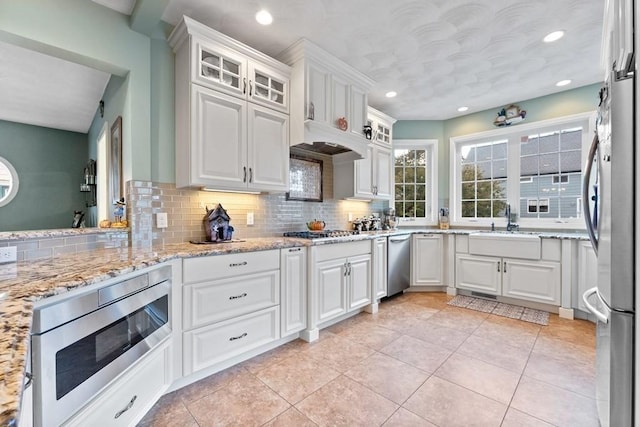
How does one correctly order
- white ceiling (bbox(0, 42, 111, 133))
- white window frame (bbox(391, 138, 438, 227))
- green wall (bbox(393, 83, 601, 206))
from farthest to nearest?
white window frame (bbox(391, 138, 438, 227))
green wall (bbox(393, 83, 601, 206))
white ceiling (bbox(0, 42, 111, 133))

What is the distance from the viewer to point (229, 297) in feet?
6.52

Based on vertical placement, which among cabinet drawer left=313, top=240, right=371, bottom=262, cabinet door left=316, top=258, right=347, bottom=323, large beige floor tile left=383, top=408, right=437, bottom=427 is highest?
cabinet drawer left=313, top=240, right=371, bottom=262

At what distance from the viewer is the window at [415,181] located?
14.9 ft

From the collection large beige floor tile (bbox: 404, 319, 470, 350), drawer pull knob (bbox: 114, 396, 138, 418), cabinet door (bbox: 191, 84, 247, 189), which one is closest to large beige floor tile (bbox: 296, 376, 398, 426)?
drawer pull knob (bbox: 114, 396, 138, 418)

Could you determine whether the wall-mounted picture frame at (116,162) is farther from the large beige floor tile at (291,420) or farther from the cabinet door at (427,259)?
the cabinet door at (427,259)

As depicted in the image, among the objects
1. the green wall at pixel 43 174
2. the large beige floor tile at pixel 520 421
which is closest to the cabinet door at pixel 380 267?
the large beige floor tile at pixel 520 421

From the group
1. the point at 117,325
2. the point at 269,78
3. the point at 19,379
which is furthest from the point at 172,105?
the point at 19,379

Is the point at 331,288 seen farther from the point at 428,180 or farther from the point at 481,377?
the point at 428,180

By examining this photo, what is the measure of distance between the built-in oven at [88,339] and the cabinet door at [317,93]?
6.29 feet

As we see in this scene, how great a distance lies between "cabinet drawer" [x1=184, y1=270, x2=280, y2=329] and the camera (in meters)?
1.83

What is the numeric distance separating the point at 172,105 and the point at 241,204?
102cm

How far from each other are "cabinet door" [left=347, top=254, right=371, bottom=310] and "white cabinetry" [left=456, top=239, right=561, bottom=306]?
4.98 feet

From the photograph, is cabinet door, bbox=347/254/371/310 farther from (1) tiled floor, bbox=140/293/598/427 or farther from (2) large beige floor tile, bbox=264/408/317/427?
(2) large beige floor tile, bbox=264/408/317/427

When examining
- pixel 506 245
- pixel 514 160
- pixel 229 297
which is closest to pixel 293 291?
pixel 229 297
